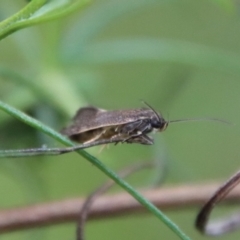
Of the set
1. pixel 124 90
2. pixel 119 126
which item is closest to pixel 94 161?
pixel 119 126

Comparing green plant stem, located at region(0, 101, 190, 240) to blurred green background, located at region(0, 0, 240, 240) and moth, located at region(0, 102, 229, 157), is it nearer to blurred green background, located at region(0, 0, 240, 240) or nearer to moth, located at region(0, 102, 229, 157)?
moth, located at region(0, 102, 229, 157)

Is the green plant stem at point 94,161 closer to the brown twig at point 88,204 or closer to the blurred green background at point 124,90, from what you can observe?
the brown twig at point 88,204

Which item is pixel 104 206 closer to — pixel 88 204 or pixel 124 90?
pixel 88 204

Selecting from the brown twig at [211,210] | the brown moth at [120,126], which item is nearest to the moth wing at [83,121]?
the brown moth at [120,126]

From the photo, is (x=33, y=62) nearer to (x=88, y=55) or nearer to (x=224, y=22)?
(x=88, y=55)

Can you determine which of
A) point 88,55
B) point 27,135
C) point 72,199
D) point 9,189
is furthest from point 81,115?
point 9,189

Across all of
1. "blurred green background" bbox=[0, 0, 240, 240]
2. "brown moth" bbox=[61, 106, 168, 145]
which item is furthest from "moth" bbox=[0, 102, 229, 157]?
"blurred green background" bbox=[0, 0, 240, 240]

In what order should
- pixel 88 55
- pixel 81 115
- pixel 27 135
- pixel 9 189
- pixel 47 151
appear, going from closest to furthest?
pixel 47 151
pixel 81 115
pixel 27 135
pixel 88 55
pixel 9 189
